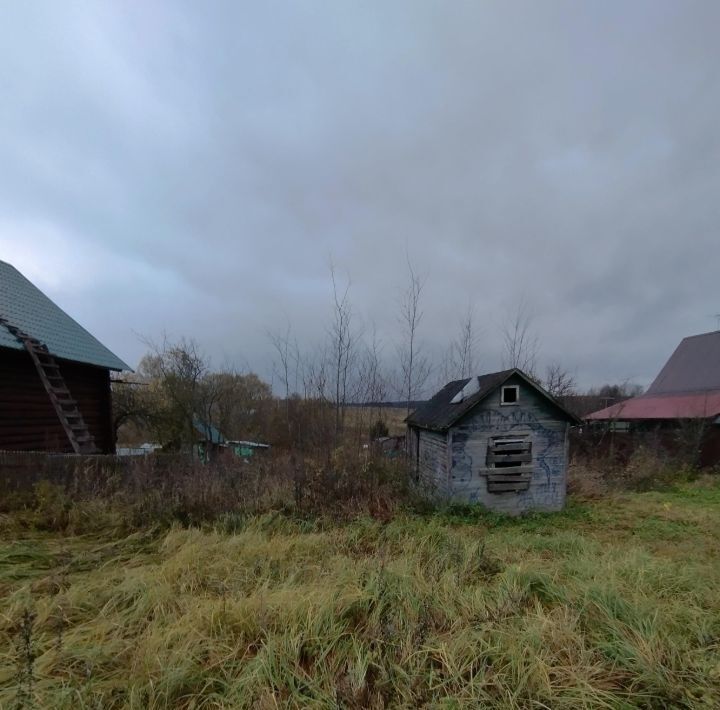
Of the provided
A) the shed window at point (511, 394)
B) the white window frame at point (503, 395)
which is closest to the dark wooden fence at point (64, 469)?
the white window frame at point (503, 395)

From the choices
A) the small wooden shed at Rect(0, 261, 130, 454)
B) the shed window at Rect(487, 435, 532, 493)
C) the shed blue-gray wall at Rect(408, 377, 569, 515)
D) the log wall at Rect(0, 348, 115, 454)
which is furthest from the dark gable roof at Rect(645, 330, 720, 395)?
the log wall at Rect(0, 348, 115, 454)

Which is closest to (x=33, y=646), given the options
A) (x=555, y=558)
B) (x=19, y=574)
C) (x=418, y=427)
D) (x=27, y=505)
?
(x=19, y=574)

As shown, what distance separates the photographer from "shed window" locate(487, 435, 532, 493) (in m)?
10.0

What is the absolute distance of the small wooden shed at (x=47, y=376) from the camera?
1031 cm

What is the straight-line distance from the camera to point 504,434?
33.4 ft

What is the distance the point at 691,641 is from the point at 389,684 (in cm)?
223

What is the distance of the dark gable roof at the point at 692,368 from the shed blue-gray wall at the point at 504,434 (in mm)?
16858

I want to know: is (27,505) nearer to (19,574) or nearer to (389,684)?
(19,574)

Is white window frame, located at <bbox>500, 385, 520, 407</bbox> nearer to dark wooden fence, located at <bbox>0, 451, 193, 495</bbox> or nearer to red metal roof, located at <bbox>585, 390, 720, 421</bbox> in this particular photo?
dark wooden fence, located at <bbox>0, 451, 193, 495</bbox>

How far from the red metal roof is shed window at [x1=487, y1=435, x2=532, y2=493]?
501 inches

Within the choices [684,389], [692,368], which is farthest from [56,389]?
[692,368]

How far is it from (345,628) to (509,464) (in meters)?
8.14

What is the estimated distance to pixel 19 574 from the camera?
13.9ft

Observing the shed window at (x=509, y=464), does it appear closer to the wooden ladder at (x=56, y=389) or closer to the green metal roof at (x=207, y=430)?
the wooden ladder at (x=56, y=389)
